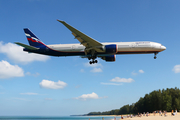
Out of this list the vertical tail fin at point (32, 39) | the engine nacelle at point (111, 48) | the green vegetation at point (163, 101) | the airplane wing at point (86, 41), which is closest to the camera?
the airplane wing at point (86, 41)

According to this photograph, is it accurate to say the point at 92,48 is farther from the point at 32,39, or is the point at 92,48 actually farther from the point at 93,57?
the point at 32,39

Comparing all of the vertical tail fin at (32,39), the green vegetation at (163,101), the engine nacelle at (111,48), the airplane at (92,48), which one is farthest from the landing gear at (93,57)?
the green vegetation at (163,101)

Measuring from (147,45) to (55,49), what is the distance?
2070cm

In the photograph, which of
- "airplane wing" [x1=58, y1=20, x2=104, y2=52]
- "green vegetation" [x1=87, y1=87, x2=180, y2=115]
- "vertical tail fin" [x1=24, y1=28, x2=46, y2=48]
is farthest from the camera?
"green vegetation" [x1=87, y1=87, x2=180, y2=115]

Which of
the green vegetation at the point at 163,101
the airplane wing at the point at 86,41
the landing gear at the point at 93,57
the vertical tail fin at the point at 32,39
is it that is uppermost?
the vertical tail fin at the point at 32,39

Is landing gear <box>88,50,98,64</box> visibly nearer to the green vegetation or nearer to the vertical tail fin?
the vertical tail fin

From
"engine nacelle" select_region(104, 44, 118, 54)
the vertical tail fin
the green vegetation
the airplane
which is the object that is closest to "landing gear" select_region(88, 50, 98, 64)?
the airplane

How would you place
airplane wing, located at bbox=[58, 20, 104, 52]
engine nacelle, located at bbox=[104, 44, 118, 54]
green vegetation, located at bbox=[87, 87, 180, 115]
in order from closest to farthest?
airplane wing, located at bbox=[58, 20, 104, 52] < engine nacelle, located at bbox=[104, 44, 118, 54] < green vegetation, located at bbox=[87, 87, 180, 115]

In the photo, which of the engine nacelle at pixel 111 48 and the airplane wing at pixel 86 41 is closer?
the airplane wing at pixel 86 41

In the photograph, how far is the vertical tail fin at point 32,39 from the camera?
41.1 m

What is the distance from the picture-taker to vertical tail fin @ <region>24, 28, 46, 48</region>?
41062 millimetres

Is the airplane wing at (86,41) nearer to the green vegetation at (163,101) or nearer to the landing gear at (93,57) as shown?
the landing gear at (93,57)

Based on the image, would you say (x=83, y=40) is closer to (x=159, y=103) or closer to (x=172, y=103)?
(x=159, y=103)

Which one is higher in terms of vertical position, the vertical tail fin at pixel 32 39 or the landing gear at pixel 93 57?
the vertical tail fin at pixel 32 39
